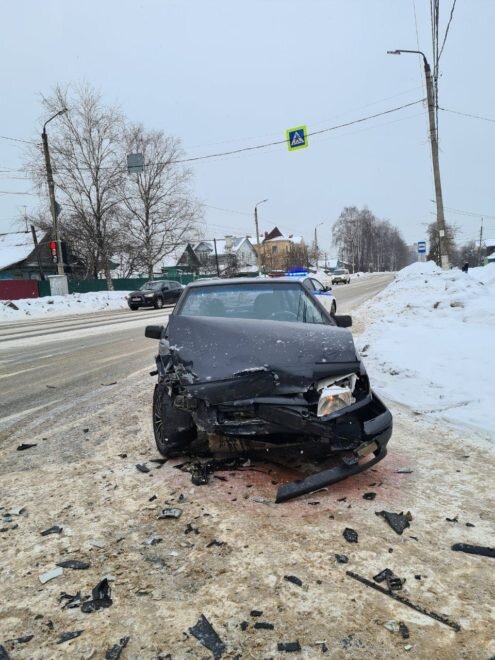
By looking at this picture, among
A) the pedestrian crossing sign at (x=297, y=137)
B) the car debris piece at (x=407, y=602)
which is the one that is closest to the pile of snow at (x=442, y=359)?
the car debris piece at (x=407, y=602)

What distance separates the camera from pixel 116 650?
1.90 metres

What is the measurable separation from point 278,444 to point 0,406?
4.31m

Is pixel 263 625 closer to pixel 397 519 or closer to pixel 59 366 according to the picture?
pixel 397 519

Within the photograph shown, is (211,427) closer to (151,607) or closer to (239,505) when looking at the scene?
(239,505)

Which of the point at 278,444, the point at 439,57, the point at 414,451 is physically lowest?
the point at 414,451

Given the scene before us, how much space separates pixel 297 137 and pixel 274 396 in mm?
18402

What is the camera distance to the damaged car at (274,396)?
3016 millimetres

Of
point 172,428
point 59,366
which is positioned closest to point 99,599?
point 172,428

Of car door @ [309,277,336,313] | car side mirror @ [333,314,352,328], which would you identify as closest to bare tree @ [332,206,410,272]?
car door @ [309,277,336,313]

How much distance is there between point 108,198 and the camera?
37.4 m

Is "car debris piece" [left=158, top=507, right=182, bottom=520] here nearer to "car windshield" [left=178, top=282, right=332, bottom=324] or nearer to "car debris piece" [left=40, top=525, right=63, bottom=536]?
"car debris piece" [left=40, top=525, right=63, bottom=536]

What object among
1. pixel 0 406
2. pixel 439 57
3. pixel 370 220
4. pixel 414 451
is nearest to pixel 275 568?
pixel 414 451

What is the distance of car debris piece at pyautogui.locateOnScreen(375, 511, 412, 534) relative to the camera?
9.09ft

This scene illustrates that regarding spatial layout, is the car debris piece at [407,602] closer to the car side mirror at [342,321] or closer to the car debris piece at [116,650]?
the car debris piece at [116,650]
